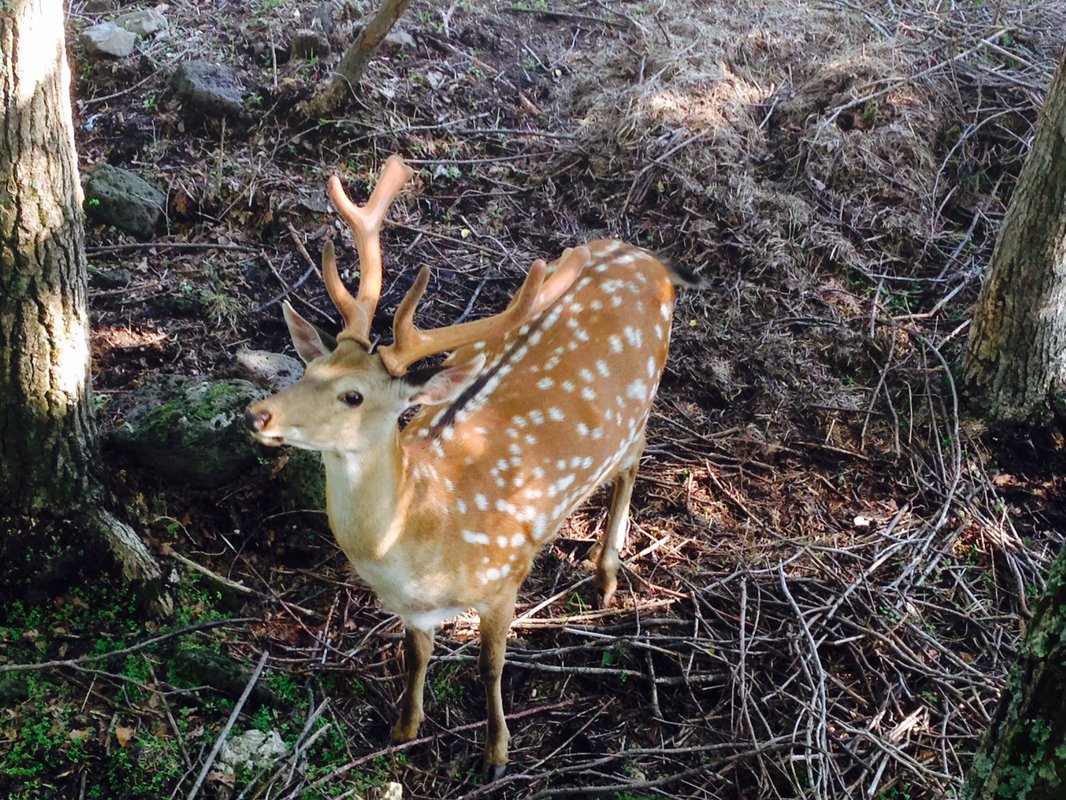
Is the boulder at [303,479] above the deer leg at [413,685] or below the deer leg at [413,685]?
above

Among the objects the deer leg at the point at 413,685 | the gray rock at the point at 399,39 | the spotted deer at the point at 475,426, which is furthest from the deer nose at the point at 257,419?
the gray rock at the point at 399,39

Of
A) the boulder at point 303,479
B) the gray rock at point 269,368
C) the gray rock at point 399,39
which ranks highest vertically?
the gray rock at point 399,39

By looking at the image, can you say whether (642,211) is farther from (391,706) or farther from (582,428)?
Answer: (391,706)

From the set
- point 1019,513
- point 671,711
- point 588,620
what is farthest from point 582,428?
point 1019,513

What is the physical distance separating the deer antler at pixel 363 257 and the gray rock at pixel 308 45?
3396 millimetres

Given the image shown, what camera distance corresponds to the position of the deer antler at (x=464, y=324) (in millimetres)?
2719

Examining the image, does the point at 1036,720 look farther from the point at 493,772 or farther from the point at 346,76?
the point at 346,76

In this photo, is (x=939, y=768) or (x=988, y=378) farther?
(x=988, y=378)

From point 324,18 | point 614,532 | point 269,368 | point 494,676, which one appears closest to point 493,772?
point 494,676

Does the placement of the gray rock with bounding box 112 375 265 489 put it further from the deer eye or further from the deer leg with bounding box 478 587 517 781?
the deer leg with bounding box 478 587 517 781

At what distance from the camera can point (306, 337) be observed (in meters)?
2.88

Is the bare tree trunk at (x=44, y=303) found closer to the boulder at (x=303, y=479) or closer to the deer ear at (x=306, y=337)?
the boulder at (x=303, y=479)

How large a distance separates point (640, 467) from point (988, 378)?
5.52 feet

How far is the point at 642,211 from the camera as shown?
5559mm
